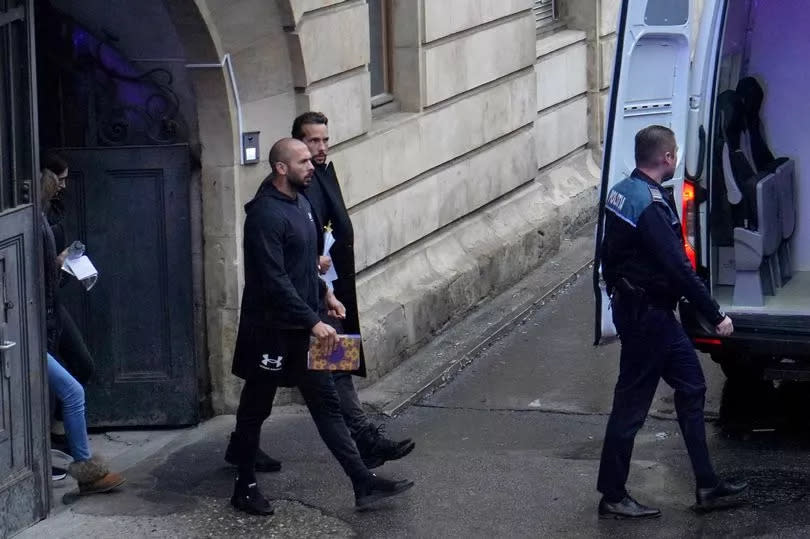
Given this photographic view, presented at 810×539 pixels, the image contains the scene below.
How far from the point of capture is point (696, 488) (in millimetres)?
6719

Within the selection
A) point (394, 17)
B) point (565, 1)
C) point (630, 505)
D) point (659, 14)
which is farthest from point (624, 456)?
point (565, 1)

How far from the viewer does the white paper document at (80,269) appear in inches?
280

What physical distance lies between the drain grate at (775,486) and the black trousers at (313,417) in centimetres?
178

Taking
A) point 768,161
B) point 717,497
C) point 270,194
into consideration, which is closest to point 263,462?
point 270,194

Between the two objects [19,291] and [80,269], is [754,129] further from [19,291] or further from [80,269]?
[19,291]

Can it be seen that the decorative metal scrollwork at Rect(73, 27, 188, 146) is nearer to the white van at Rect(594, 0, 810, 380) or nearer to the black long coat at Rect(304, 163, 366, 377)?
the black long coat at Rect(304, 163, 366, 377)

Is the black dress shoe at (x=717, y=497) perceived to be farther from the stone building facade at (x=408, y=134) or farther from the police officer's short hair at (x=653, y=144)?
the stone building facade at (x=408, y=134)

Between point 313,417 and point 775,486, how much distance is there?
2.16m

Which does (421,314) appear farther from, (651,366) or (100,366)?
(651,366)

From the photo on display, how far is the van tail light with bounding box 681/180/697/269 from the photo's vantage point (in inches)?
290

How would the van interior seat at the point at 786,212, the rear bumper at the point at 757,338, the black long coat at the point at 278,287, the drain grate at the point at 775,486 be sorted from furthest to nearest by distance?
the van interior seat at the point at 786,212 → the rear bumper at the point at 757,338 → the drain grate at the point at 775,486 → the black long coat at the point at 278,287

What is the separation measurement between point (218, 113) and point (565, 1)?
6.62m

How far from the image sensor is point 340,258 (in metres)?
7.33

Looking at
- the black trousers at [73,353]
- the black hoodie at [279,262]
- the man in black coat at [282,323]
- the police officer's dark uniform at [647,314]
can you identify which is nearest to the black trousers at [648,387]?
the police officer's dark uniform at [647,314]
